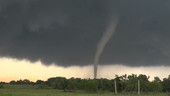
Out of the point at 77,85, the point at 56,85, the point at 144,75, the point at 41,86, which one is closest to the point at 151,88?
the point at 144,75

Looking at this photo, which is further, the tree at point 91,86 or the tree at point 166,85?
the tree at point 166,85

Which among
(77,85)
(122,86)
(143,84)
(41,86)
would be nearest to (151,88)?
(143,84)

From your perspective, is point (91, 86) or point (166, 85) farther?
point (166, 85)

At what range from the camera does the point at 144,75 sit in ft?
407

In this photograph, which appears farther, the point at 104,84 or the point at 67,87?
the point at 67,87

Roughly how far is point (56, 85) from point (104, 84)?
34.8 meters

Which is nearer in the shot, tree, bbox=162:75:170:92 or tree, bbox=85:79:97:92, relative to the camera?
tree, bbox=85:79:97:92

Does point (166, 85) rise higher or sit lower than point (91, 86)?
higher

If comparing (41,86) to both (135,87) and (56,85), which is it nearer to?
(56,85)

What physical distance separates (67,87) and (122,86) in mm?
38947

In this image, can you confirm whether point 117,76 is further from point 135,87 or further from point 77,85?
point 77,85

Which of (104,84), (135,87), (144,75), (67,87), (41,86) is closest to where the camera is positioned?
(135,87)

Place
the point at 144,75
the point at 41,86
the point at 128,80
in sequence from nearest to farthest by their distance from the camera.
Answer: the point at 128,80
the point at 144,75
the point at 41,86

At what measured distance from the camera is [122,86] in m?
103
